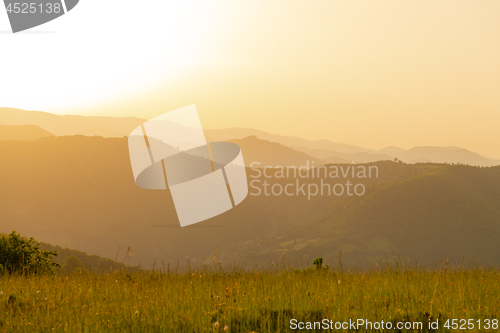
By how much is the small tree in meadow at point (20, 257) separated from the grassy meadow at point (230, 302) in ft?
5.75

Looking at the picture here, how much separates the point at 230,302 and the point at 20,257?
7.71 meters

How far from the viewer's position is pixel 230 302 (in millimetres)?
6230

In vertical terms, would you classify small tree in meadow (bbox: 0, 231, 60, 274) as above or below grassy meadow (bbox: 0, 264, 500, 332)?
above

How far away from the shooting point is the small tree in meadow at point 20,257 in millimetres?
10719

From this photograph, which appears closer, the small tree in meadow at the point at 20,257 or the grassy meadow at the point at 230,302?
the grassy meadow at the point at 230,302

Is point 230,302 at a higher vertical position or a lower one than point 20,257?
lower

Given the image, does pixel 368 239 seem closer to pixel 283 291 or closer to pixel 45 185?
pixel 45 185

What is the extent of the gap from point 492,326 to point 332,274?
14.7 feet

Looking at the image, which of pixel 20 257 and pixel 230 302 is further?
pixel 20 257

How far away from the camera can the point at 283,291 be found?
709 cm

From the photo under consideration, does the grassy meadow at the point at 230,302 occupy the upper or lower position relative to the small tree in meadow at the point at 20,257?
lower

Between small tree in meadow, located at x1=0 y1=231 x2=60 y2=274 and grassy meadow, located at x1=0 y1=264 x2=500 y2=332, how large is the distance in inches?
69.1

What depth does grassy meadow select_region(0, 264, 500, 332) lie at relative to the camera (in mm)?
5516

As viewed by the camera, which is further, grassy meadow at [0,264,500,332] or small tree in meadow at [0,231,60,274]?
small tree in meadow at [0,231,60,274]
